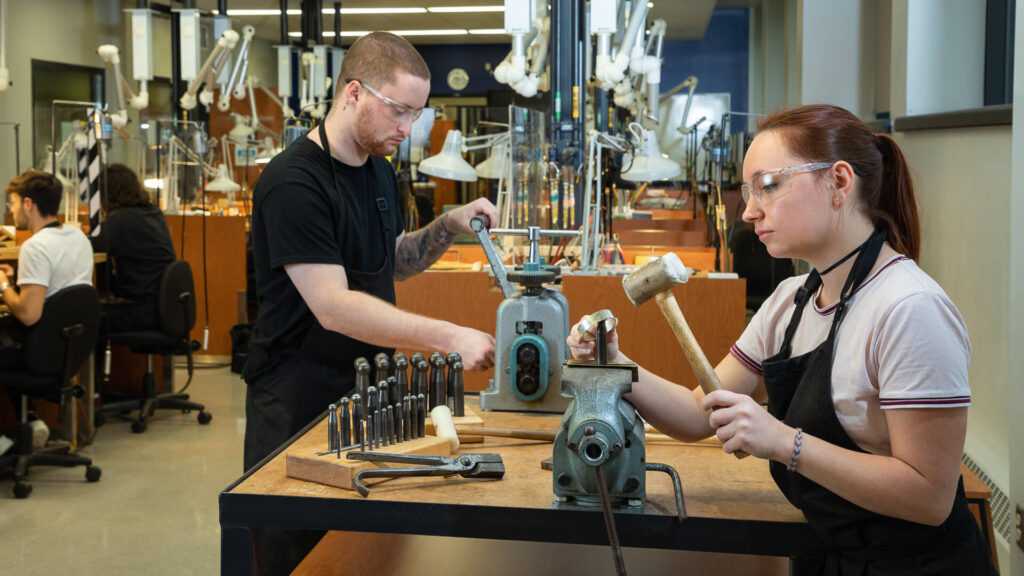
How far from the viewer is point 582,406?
138 cm

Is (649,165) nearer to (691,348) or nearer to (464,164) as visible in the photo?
(464,164)

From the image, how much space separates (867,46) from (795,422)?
522 cm

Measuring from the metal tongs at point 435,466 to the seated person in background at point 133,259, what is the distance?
4.33m

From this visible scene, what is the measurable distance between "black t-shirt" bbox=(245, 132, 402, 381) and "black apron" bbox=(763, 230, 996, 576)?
1.11 metres

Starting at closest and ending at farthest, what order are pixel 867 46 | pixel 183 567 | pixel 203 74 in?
pixel 183 567, pixel 867 46, pixel 203 74

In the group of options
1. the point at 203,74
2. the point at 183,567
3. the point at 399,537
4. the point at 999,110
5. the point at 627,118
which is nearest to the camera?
the point at 399,537

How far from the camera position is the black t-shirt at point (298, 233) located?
2066mm

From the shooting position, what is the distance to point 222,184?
7.67 meters

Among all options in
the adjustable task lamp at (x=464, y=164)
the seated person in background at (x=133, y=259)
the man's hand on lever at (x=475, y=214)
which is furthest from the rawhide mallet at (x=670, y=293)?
the seated person in background at (x=133, y=259)

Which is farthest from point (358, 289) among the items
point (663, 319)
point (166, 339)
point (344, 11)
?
point (344, 11)

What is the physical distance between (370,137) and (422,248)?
0.38m

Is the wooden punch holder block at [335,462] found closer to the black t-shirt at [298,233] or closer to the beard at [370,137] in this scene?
the black t-shirt at [298,233]

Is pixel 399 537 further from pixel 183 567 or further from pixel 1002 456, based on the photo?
pixel 1002 456

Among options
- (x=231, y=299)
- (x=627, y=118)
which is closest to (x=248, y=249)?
(x=231, y=299)
